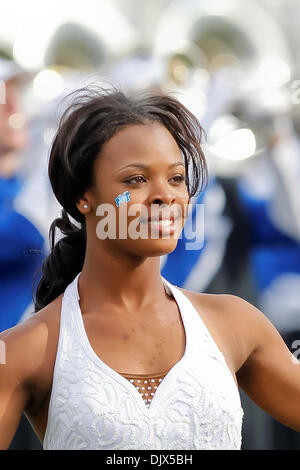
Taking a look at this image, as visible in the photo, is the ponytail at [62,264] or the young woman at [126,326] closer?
the young woman at [126,326]

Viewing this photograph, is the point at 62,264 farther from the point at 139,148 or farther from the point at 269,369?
the point at 269,369

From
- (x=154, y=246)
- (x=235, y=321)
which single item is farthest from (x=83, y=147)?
(x=235, y=321)

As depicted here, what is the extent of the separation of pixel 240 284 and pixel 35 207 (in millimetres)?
795

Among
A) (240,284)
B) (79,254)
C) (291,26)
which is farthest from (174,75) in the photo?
(79,254)

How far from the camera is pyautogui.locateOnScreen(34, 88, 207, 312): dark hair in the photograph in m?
1.69

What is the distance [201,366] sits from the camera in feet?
5.45

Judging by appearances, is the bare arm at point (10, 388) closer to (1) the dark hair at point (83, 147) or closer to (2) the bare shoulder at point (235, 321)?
(1) the dark hair at point (83, 147)

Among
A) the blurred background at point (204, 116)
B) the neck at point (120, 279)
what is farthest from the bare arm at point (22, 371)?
the blurred background at point (204, 116)

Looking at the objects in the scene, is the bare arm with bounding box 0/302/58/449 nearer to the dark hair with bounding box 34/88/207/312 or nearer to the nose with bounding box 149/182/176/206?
the dark hair with bounding box 34/88/207/312

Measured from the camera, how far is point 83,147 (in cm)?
168

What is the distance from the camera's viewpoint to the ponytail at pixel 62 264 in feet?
6.03

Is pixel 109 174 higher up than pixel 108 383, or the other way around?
pixel 109 174

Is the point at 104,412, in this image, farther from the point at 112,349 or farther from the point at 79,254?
the point at 79,254

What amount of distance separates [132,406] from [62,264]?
1.28ft
